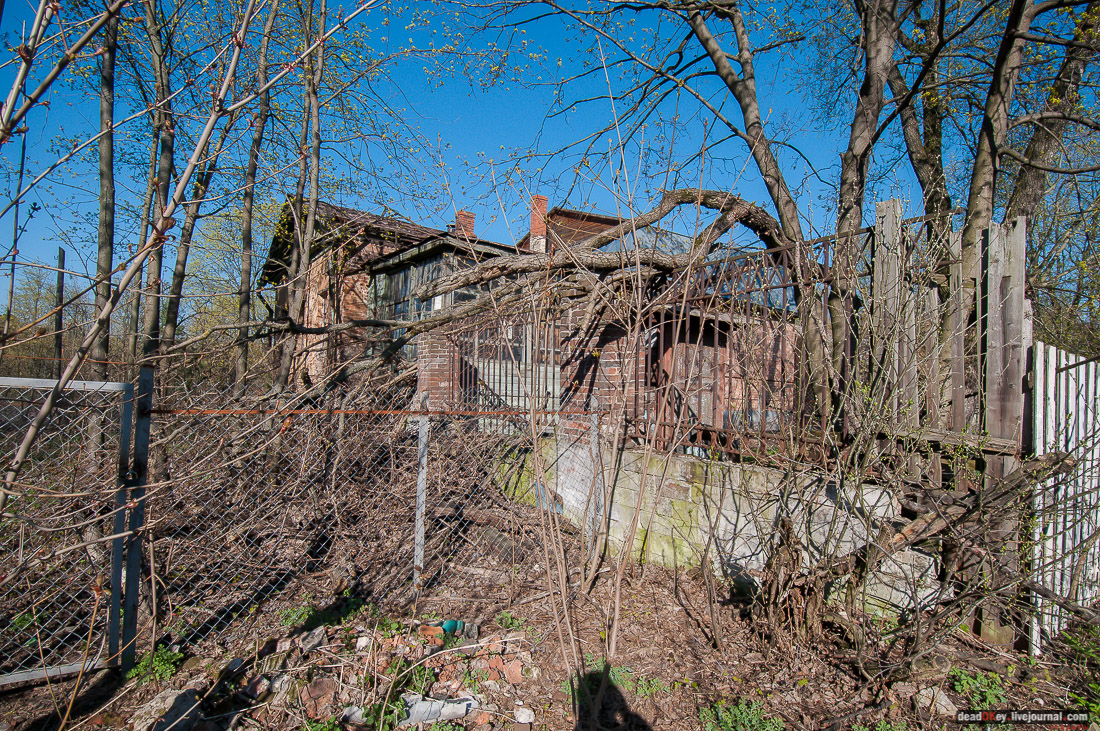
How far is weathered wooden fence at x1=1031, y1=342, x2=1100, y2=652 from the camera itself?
338 cm

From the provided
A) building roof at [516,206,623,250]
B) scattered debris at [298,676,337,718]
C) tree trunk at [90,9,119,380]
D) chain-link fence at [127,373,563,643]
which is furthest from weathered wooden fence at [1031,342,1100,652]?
tree trunk at [90,9,119,380]

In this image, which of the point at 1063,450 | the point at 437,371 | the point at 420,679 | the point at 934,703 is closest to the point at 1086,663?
the point at 934,703

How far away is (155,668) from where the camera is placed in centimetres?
315

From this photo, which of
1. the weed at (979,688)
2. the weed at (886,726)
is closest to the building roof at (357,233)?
the weed at (886,726)

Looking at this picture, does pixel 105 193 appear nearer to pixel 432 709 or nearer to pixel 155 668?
pixel 155 668

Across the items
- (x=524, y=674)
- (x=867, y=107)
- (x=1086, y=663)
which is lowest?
(x=524, y=674)

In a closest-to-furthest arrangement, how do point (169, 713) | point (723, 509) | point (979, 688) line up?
point (169, 713) < point (979, 688) < point (723, 509)

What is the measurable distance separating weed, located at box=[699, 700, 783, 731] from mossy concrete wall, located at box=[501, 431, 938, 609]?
0.87 metres

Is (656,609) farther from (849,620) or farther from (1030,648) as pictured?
(1030,648)

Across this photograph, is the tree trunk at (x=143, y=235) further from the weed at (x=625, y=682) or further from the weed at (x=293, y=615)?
the weed at (x=625, y=682)

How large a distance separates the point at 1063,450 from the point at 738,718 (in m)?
2.77

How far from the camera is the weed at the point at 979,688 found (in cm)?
297

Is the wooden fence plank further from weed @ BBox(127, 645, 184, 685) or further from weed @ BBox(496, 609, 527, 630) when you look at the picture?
weed @ BBox(127, 645, 184, 685)

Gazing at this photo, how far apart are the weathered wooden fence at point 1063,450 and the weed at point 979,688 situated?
0.50 metres
